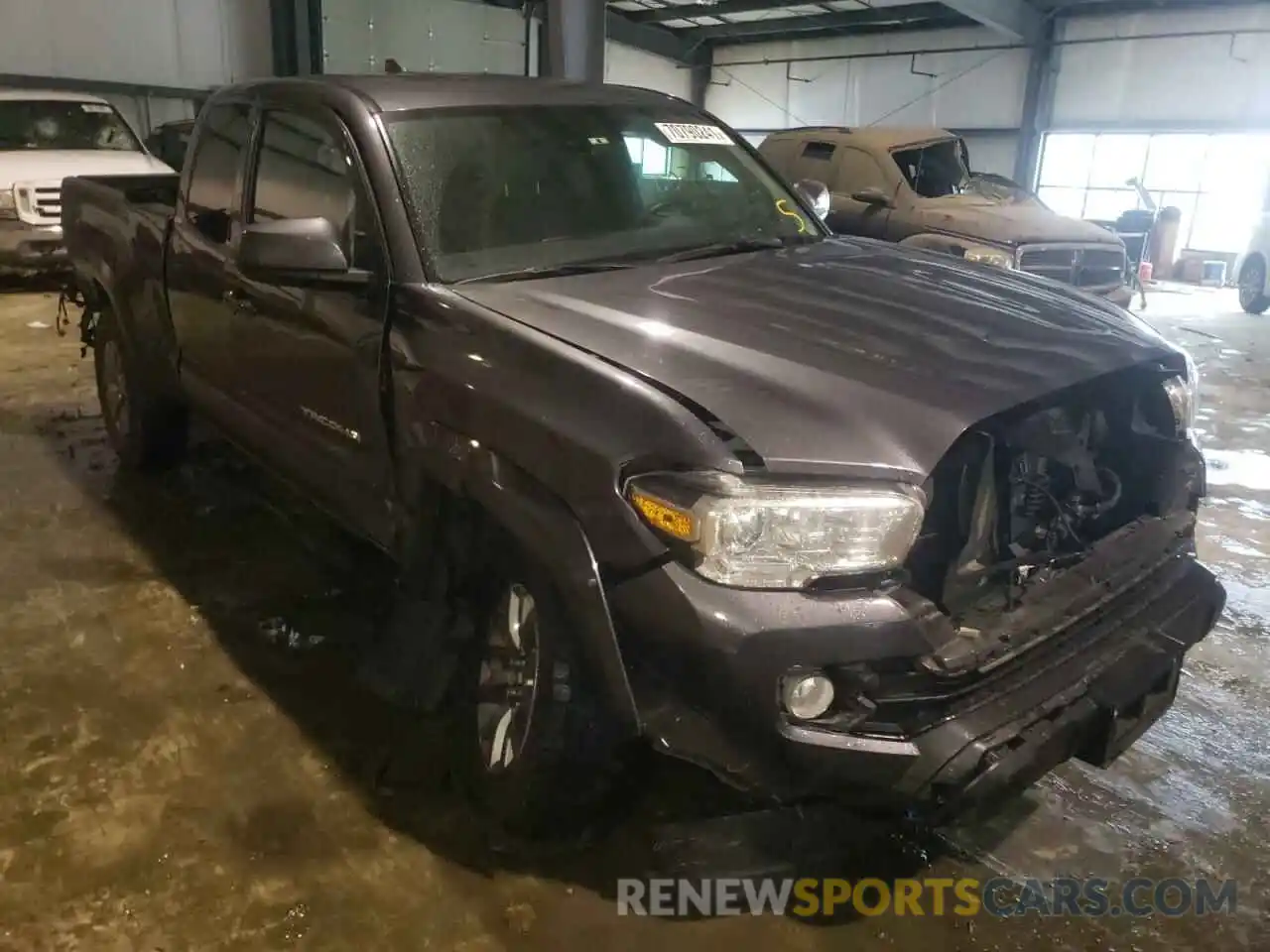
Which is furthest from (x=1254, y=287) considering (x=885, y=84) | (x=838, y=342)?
(x=838, y=342)

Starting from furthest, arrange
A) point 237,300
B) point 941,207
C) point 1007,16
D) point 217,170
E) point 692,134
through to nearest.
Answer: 1. point 1007,16
2. point 941,207
3. point 217,170
4. point 692,134
5. point 237,300

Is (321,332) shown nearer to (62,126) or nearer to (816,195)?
(816,195)

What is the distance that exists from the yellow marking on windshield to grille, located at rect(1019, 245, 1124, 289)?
4.34 m

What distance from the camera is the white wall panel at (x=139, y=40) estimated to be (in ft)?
41.3

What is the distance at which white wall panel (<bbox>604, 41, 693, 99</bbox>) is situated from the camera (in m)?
19.2

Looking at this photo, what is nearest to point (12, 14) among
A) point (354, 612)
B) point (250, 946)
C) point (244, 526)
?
point (244, 526)

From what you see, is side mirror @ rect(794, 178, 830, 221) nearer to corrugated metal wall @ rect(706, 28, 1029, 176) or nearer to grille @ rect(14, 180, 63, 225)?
grille @ rect(14, 180, 63, 225)

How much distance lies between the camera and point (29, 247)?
8688mm

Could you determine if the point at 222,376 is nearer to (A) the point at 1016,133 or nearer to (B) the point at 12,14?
(B) the point at 12,14

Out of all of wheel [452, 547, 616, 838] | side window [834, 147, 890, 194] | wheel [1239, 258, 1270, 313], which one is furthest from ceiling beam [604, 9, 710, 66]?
wheel [452, 547, 616, 838]

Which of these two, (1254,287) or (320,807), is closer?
(320,807)

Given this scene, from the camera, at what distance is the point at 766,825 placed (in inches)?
96.6

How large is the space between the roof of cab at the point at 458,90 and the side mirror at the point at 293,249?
437mm

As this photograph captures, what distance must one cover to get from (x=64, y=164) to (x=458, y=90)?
786 cm
